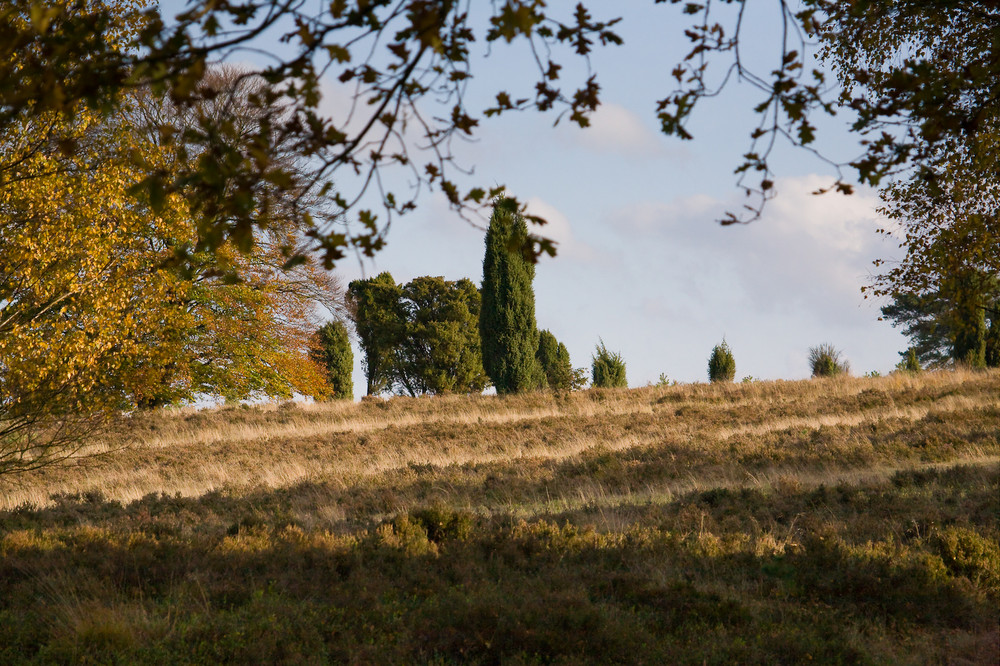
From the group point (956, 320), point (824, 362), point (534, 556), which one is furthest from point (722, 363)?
point (534, 556)

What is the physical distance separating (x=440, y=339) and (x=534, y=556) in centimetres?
3680

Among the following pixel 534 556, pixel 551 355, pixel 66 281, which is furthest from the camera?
pixel 551 355

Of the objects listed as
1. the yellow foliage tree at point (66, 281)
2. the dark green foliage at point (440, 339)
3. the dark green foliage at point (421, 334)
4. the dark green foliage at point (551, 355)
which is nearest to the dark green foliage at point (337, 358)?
the dark green foliage at point (421, 334)

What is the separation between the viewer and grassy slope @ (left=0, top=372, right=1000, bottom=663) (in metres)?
6.80

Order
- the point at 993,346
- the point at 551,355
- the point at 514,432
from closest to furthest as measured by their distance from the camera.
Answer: the point at 514,432 → the point at 993,346 → the point at 551,355

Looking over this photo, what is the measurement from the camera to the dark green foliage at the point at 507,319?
3509 cm

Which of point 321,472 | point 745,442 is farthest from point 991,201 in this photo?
point 321,472

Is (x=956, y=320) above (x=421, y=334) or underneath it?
underneath

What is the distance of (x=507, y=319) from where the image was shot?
115 ft

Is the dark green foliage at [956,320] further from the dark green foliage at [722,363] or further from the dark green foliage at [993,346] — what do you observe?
the dark green foliage at [722,363]

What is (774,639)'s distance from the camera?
6988mm

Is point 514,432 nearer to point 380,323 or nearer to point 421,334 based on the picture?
point 421,334

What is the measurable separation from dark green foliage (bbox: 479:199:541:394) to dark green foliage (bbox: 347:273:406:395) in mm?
12813

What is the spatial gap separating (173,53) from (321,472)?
47.8 ft
